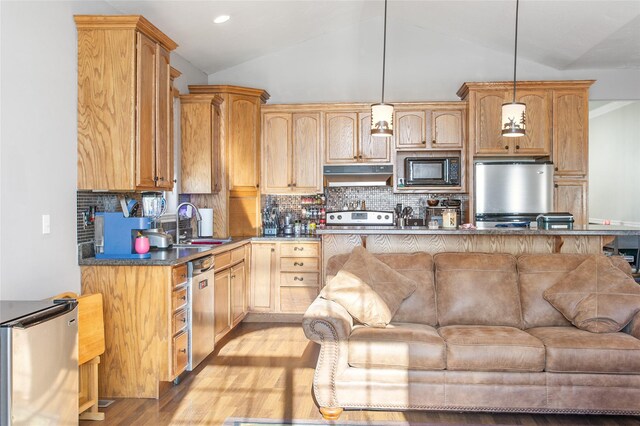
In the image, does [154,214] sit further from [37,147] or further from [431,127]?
[431,127]

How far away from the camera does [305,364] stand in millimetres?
4410

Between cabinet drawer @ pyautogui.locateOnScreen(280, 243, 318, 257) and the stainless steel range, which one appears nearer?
cabinet drawer @ pyautogui.locateOnScreen(280, 243, 318, 257)

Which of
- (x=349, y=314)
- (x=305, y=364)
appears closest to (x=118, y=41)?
(x=349, y=314)

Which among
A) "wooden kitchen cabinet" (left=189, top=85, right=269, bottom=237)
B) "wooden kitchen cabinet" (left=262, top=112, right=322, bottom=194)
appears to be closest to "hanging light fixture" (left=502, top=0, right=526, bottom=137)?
"wooden kitchen cabinet" (left=262, top=112, right=322, bottom=194)

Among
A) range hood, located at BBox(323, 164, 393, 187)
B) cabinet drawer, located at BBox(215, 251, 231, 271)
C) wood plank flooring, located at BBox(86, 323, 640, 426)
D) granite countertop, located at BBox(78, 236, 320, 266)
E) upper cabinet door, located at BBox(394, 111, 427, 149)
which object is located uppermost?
upper cabinet door, located at BBox(394, 111, 427, 149)

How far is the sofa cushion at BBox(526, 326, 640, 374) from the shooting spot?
3236 millimetres

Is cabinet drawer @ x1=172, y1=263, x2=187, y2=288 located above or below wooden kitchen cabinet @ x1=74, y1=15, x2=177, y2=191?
below

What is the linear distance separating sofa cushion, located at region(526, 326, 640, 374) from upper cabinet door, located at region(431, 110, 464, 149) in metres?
3.49

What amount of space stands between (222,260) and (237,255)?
607 mm

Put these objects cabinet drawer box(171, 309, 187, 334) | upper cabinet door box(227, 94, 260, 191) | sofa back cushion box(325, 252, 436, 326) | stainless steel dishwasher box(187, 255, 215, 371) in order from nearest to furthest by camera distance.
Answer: cabinet drawer box(171, 309, 187, 334) < sofa back cushion box(325, 252, 436, 326) < stainless steel dishwasher box(187, 255, 215, 371) < upper cabinet door box(227, 94, 260, 191)

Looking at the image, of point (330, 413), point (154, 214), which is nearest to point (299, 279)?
point (154, 214)

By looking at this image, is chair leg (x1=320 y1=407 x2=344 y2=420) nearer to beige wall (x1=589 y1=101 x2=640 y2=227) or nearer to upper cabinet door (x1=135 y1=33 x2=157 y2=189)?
upper cabinet door (x1=135 y1=33 x2=157 y2=189)

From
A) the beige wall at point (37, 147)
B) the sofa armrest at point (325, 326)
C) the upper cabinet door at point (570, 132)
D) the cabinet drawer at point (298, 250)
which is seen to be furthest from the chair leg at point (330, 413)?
the upper cabinet door at point (570, 132)

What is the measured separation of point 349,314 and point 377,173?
316 centimetres
